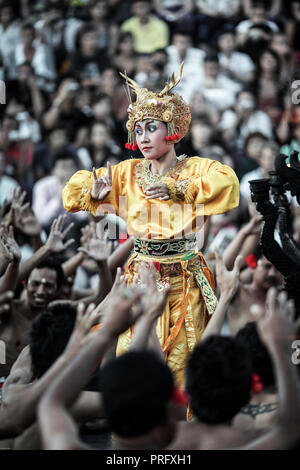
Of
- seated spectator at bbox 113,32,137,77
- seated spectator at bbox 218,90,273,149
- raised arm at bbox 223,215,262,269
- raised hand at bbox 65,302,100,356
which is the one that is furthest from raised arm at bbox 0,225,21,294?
seated spectator at bbox 113,32,137,77

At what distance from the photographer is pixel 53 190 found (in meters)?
7.84

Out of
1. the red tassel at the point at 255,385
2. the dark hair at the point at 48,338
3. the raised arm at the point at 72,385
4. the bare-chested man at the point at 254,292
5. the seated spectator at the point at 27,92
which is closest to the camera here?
the raised arm at the point at 72,385

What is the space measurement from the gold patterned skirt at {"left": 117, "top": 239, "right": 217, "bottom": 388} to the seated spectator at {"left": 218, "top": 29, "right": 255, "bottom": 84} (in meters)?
5.84

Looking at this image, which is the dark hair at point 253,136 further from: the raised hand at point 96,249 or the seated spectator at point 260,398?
the seated spectator at point 260,398

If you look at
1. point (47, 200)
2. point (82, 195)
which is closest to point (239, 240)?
point (82, 195)

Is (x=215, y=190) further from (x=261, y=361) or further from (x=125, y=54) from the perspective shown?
(x=125, y=54)

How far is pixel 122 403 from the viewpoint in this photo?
7.27 feet

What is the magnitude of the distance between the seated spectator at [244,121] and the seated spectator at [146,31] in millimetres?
1472

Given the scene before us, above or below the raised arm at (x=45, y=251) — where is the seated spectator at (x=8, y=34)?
above

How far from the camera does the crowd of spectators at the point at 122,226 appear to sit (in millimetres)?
2332

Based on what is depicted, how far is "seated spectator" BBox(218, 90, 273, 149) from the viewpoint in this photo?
9000mm

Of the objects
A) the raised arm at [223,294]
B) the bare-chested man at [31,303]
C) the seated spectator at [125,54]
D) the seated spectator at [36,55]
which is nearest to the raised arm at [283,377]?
the raised arm at [223,294]

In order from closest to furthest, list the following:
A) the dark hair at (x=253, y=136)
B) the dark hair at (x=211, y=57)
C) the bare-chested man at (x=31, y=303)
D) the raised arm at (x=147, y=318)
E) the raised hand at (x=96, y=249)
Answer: the raised arm at (x=147, y=318), the raised hand at (x=96, y=249), the bare-chested man at (x=31, y=303), the dark hair at (x=253, y=136), the dark hair at (x=211, y=57)

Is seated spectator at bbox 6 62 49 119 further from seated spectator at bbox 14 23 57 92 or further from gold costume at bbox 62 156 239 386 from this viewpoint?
gold costume at bbox 62 156 239 386
